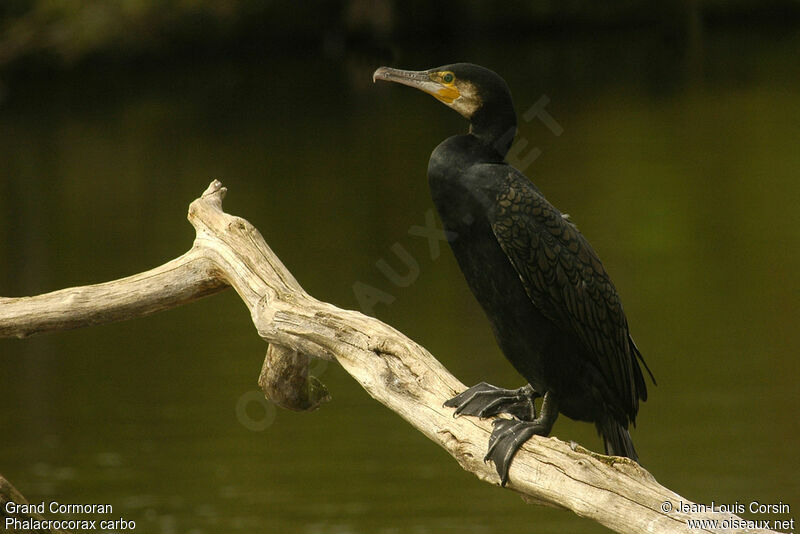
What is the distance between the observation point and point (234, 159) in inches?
476

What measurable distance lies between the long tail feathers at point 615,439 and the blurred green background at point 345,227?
297cm

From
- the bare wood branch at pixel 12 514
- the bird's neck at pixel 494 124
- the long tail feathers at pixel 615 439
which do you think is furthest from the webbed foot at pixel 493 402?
the bare wood branch at pixel 12 514

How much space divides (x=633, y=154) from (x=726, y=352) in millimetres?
5117

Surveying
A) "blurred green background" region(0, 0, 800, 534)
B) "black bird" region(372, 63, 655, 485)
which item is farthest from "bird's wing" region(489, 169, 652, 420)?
"blurred green background" region(0, 0, 800, 534)

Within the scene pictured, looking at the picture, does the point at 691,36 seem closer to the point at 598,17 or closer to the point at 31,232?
the point at 598,17

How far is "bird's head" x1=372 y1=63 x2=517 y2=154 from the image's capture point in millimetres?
2352

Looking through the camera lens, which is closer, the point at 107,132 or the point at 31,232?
the point at 31,232

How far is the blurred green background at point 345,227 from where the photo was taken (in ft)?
19.4

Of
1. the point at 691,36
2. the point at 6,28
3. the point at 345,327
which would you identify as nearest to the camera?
the point at 345,327

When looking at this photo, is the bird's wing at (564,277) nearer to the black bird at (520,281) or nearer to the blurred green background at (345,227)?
the black bird at (520,281)

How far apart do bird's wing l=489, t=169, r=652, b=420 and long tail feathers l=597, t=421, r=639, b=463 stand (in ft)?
0.19

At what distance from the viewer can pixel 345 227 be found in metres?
9.34

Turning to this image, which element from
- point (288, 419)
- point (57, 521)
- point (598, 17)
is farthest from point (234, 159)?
point (598, 17)

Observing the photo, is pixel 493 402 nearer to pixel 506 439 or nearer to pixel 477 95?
pixel 506 439
